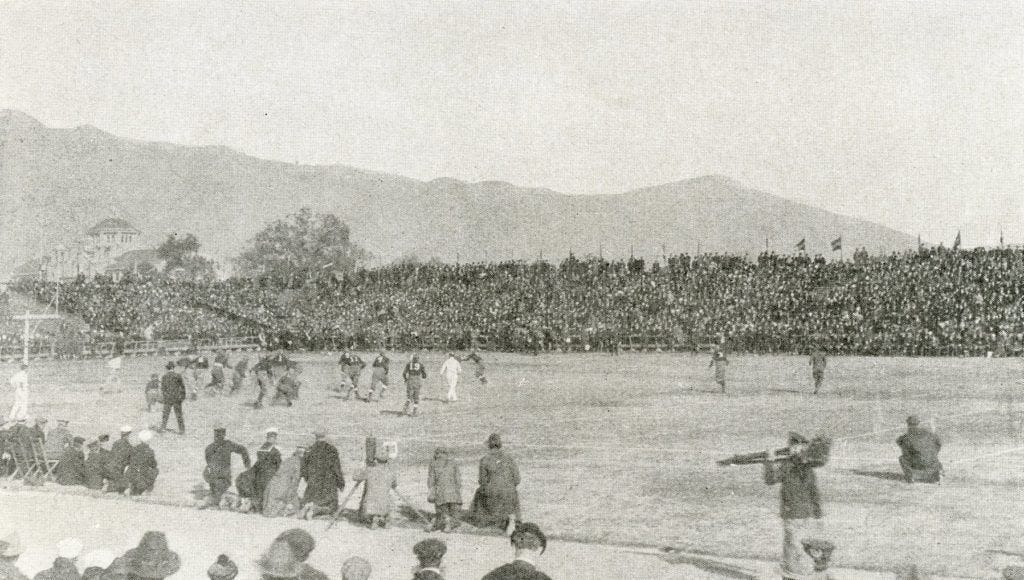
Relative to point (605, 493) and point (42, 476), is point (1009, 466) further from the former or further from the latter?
point (42, 476)

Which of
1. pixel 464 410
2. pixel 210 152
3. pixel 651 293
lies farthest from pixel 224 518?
pixel 210 152

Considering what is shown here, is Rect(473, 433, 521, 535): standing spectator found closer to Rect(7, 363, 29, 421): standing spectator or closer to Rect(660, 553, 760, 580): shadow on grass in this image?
Rect(660, 553, 760, 580): shadow on grass

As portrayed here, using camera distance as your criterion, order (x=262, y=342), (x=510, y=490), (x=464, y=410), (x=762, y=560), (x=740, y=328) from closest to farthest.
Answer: (x=762, y=560)
(x=510, y=490)
(x=464, y=410)
(x=740, y=328)
(x=262, y=342)

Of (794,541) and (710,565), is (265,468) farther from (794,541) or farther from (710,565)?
(794,541)

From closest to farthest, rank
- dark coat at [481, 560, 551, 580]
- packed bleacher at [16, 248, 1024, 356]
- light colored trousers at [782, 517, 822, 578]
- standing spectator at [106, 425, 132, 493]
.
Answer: dark coat at [481, 560, 551, 580] < light colored trousers at [782, 517, 822, 578] < standing spectator at [106, 425, 132, 493] < packed bleacher at [16, 248, 1024, 356]

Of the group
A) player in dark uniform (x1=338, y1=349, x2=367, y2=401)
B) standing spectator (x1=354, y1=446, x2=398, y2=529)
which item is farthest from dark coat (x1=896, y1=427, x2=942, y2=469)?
player in dark uniform (x1=338, y1=349, x2=367, y2=401)

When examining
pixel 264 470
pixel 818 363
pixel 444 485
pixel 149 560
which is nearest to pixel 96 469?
pixel 264 470
